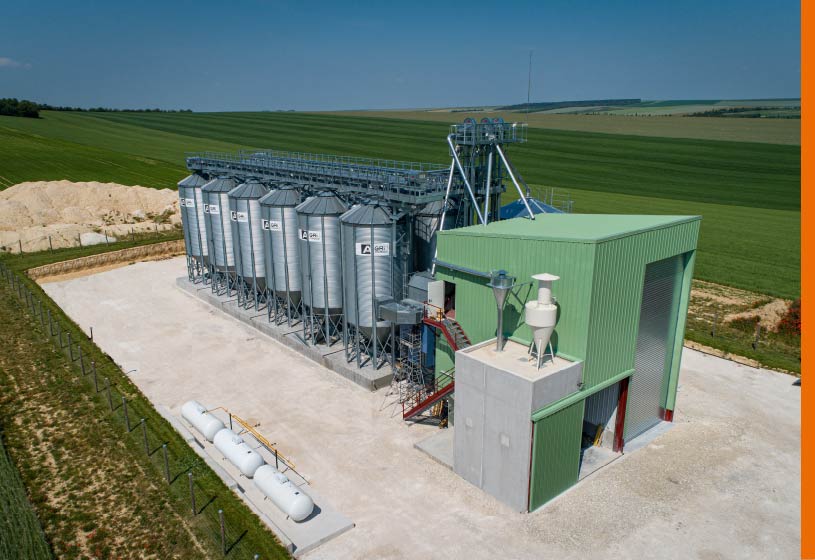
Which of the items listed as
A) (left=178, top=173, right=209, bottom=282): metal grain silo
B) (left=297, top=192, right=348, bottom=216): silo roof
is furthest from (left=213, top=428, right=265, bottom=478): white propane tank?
(left=178, top=173, right=209, bottom=282): metal grain silo

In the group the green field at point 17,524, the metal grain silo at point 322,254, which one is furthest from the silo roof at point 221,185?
the green field at point 17,524

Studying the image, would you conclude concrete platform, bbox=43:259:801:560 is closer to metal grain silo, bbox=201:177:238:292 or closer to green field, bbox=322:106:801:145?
metal grain silo, bbox=201:177:238:292

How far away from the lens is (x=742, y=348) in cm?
2975

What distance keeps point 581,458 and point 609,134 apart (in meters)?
114

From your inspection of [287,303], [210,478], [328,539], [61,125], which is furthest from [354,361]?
[61,125]

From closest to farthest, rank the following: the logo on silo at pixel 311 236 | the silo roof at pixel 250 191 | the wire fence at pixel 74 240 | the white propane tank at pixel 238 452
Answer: the white propane tank at pixel 238 452, the logo on silo at pixel 311 236, the silo roof at pixel 250 191, the wire fence at pixel 74 240

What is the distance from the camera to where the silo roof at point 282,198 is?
30406 millimetres

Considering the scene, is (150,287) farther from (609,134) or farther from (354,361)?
Answer: (609,134)

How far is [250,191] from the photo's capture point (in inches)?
1307

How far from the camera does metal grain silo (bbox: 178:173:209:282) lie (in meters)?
38.0

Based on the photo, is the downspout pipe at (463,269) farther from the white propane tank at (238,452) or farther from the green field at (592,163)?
the green field at (592,163)

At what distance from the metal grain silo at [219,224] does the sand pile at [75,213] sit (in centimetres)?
1980

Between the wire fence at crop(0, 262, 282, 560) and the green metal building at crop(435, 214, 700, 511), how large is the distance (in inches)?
357

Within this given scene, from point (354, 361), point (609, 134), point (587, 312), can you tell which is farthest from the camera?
point (609, 134)
